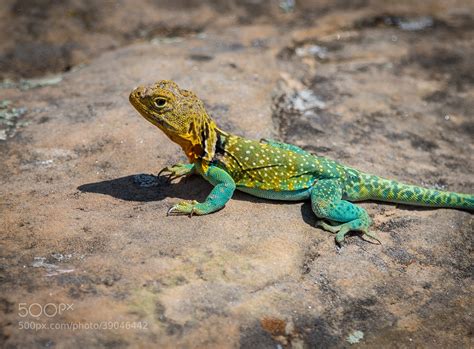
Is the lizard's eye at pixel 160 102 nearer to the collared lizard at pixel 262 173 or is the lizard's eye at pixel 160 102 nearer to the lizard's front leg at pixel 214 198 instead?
the collared lizard at pixel 262 173

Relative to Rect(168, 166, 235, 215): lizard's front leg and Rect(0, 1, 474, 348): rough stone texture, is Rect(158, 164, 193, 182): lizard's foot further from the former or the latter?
Rect(168, 166, 235, 215): lizard's front leg

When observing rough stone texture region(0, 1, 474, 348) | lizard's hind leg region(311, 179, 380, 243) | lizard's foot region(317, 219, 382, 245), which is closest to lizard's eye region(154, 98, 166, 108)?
rough stone texture region(0, 1, 474, 348)

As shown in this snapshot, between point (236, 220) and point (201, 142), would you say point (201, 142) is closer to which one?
point (201, 142)

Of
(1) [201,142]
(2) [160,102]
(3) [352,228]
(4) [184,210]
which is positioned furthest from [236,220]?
(2) [160,102]

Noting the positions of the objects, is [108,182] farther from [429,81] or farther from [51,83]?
[429,81]

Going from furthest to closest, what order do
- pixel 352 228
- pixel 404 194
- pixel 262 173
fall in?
pixel 404 194, pixel 262 173, pixel 352 228
